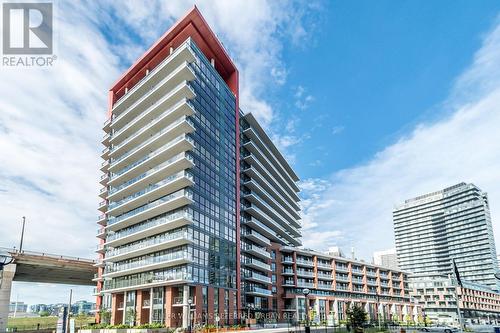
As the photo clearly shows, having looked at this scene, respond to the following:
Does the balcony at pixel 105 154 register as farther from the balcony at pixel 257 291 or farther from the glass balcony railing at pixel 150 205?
the balcony at pixel 257 291

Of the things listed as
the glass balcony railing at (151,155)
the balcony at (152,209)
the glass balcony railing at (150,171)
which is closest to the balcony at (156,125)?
the glass balcony railing at (151,155)

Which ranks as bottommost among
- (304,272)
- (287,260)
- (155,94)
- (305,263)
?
(304,272)

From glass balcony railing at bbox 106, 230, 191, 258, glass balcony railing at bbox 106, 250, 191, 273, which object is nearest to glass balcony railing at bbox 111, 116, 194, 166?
glass balcony railing at bbox 106, 230, 191, 258

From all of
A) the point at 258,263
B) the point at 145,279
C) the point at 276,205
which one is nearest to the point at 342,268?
the point at 276,205

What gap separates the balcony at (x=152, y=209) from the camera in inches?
2229

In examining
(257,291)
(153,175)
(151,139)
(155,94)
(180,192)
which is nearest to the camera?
(180,192)

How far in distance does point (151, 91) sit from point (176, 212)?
22281mm

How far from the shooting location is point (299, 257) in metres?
99.4

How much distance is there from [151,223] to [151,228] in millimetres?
1279

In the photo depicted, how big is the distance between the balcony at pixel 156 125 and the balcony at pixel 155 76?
6.58 metres

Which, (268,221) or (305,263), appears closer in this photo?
(268,221)

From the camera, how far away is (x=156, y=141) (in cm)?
6444

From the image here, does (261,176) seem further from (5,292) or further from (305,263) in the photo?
(5,292)

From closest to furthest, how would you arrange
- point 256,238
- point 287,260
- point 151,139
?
point 151,139
point 256,238
point 287,260
